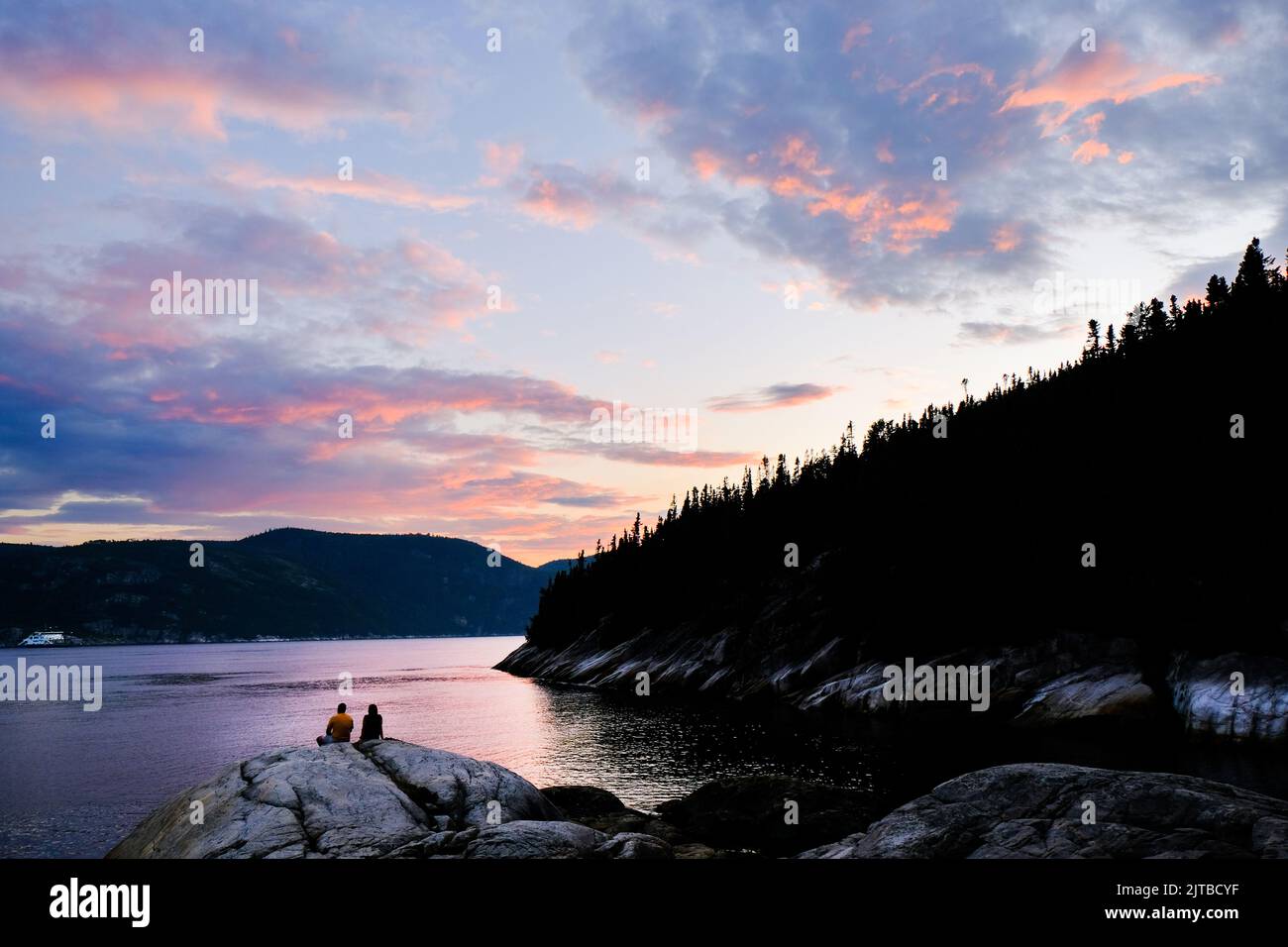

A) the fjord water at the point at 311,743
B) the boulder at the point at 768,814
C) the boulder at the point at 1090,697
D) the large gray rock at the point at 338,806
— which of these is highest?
the large gray rock at the point at 338,806

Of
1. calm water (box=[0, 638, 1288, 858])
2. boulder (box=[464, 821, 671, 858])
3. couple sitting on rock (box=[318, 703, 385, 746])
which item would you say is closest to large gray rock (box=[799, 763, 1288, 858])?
boulder (box=[464, 821, 671, 858])

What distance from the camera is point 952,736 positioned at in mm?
48844

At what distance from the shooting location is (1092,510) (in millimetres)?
64438

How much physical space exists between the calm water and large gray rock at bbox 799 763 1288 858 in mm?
10640

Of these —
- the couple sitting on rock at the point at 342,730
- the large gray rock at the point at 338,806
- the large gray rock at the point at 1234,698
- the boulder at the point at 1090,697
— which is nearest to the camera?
the large gray rock at the point at 338,806

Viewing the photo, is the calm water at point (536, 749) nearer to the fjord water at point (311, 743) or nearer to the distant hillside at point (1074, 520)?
the fjord water at point (311, 743)

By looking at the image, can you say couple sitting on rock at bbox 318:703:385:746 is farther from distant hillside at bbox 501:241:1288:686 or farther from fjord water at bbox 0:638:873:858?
distant hillside at bbox 501:241:1288:686

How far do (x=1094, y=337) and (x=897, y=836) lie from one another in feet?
354

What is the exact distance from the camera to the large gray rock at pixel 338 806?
17906mm

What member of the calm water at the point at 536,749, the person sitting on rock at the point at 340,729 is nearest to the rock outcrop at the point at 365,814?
the person sitting on rock at the point at 340,729

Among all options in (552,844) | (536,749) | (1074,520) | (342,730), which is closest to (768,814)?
(552,844)

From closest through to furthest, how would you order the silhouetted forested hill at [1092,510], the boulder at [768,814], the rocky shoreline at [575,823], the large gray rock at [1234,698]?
1. the rocky shoreline at [575,823]
2. the boulder at [768,814]
3. the large gray rock at [1234,698]
4. the silhouetted forested hill at [1092,510]

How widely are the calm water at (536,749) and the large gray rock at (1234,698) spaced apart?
9.17ft
